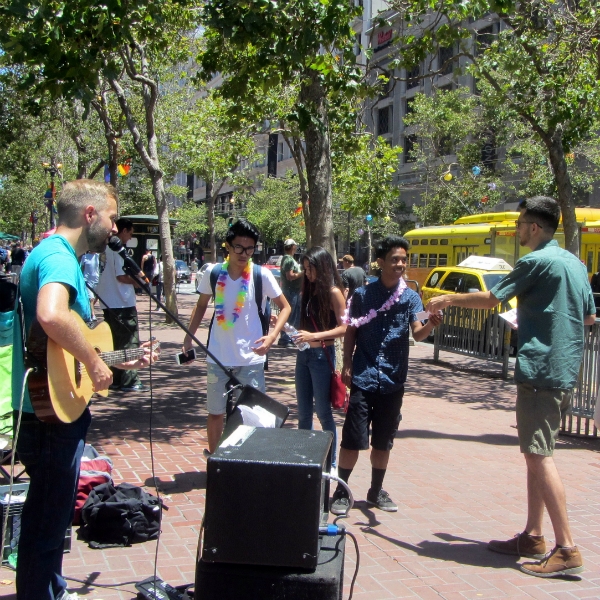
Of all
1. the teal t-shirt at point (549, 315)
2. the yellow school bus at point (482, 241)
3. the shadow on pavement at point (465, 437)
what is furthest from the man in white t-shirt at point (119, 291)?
the yellow school bus at point (482, 241)

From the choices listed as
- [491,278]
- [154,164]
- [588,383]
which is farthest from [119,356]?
[154,164]

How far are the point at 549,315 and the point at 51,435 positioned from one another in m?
2.74

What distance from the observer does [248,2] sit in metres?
7.97

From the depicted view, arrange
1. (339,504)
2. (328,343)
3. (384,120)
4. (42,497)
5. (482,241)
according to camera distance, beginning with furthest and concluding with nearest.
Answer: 1. (384,120)
2. (482,241)
3. (328,343)
4. (339,504)
5. (42,497)

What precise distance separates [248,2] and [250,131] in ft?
33.2

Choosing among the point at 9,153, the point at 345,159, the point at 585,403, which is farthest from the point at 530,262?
the point at 9,153

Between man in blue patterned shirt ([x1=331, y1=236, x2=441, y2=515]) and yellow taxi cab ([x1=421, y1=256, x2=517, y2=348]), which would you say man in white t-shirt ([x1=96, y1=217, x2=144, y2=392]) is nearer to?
man in blue patterned shirt ([x1=331, y1=236, x2=441, y2=515])

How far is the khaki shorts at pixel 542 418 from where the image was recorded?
4230 mm

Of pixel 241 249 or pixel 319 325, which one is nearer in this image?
pixel 241 249

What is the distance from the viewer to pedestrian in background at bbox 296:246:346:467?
17.7 feet

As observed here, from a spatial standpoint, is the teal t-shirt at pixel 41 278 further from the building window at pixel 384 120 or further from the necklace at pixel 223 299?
the building window at pixel 384 120

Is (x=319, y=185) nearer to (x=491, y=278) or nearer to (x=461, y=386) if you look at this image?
(x=461, y=386)

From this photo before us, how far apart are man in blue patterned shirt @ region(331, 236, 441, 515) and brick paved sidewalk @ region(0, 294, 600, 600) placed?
50 centimetres

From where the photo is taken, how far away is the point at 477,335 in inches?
489
